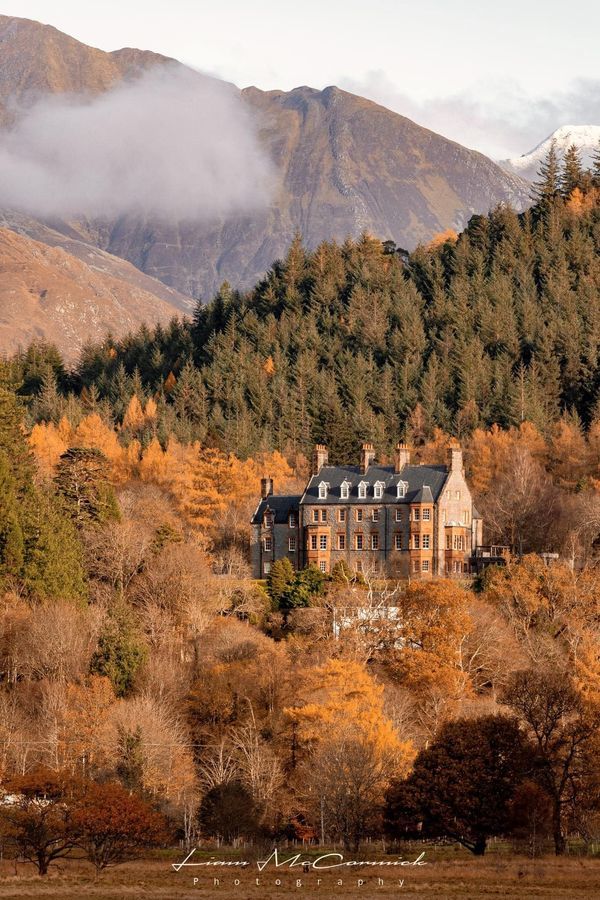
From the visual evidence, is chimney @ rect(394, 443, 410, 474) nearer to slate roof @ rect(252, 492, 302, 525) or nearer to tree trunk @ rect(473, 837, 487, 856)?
slate roof @ rect(252, 492, 302, 525)

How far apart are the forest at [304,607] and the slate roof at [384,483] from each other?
7.96 m

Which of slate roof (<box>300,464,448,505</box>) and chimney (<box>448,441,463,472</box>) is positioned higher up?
chimney (<box>448,441,463,472</box>)

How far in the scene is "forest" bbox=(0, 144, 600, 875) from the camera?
56719 mm

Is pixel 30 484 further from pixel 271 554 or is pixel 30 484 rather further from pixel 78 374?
pixel 78 374

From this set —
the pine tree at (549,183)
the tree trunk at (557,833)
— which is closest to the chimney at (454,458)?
the tree trunk at (557,833)

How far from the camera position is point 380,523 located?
329ft

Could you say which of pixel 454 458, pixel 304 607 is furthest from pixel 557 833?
pixel 454 458

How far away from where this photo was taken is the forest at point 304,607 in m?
56.7

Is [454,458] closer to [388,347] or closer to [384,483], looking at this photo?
[384,483]

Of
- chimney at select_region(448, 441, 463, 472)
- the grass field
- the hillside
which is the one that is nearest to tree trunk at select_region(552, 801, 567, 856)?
the grass field
